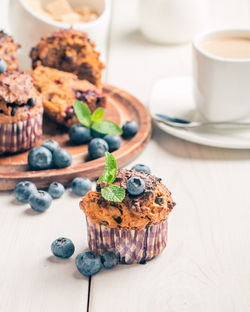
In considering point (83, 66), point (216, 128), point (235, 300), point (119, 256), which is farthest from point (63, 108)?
point (235, 300)

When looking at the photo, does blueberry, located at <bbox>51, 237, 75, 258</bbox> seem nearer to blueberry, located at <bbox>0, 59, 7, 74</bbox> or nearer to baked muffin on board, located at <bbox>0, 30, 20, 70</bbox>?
blueberry, located at <bbox>0, 59, 7, 74</bbox>

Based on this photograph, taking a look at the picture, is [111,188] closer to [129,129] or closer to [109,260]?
[109,260]

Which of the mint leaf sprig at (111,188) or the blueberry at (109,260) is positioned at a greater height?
the mint leaf sprig at (111,188)

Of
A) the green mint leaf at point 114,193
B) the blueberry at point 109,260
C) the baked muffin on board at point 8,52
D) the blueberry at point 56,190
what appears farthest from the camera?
the baked muffin on board at point 8,52

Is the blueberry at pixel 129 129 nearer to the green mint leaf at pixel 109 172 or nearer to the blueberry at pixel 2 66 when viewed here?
the blueberry at pixel 2 66

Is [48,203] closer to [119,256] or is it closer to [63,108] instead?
[119,256]

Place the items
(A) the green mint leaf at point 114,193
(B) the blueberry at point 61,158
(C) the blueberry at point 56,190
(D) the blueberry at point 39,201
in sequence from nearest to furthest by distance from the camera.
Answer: (A) the green mint leaf at point 114,193 < (D) the blueberry at point 39,201 < (C) the blueberry at point 56,190 < (B) the blueberry at point 61,158

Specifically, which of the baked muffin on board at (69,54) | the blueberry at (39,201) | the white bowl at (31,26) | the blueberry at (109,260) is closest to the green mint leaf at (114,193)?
the blueberry at (109,260)
